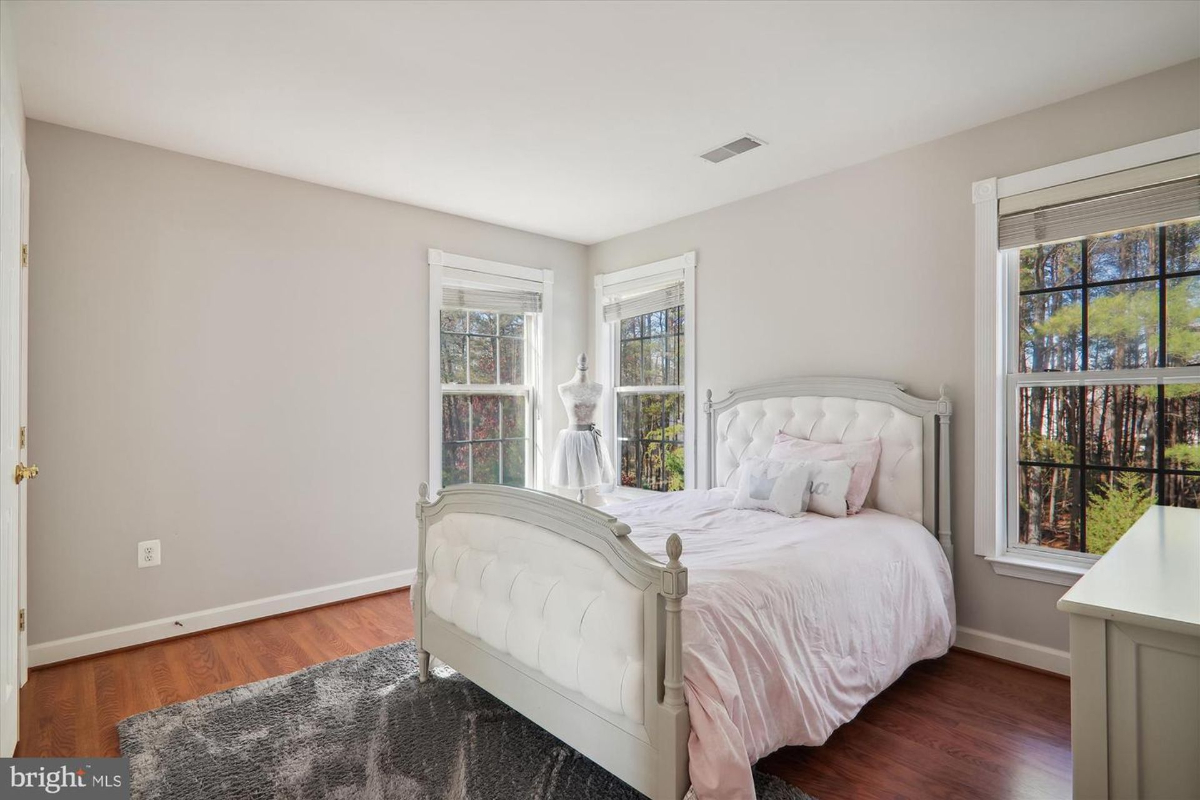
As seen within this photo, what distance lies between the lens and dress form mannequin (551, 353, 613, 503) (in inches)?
161

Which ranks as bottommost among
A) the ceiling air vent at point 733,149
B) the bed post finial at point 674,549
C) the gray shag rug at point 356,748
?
the gray shag rug at point 356,748

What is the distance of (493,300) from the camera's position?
14.8 feet

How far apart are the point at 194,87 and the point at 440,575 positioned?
2257 millimetres

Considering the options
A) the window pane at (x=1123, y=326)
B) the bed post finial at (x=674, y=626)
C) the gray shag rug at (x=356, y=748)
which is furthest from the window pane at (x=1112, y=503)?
the bed post finial at (x=674, y=626)

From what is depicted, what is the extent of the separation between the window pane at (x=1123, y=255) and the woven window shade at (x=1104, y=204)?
0.08 meters

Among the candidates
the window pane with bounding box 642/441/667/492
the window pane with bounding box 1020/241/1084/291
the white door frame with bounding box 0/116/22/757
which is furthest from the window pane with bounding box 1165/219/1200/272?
the white door frame with bounding box 0/116/22/757

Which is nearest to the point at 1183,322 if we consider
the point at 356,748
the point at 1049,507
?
the point at 1049,507

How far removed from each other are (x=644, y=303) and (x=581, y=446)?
126 cm

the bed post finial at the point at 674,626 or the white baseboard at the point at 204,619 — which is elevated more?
the bed post finial at the point at 674,626

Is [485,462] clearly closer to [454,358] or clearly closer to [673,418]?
[454,358]

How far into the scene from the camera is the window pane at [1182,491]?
241cm

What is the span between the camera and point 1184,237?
2.44 metres

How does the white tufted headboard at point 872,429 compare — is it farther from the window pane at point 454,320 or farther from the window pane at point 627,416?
the window pane at point 454,320

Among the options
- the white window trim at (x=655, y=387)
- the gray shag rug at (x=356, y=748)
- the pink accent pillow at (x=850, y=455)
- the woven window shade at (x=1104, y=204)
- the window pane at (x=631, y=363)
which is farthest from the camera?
the window pane at (x=631, y=363)
